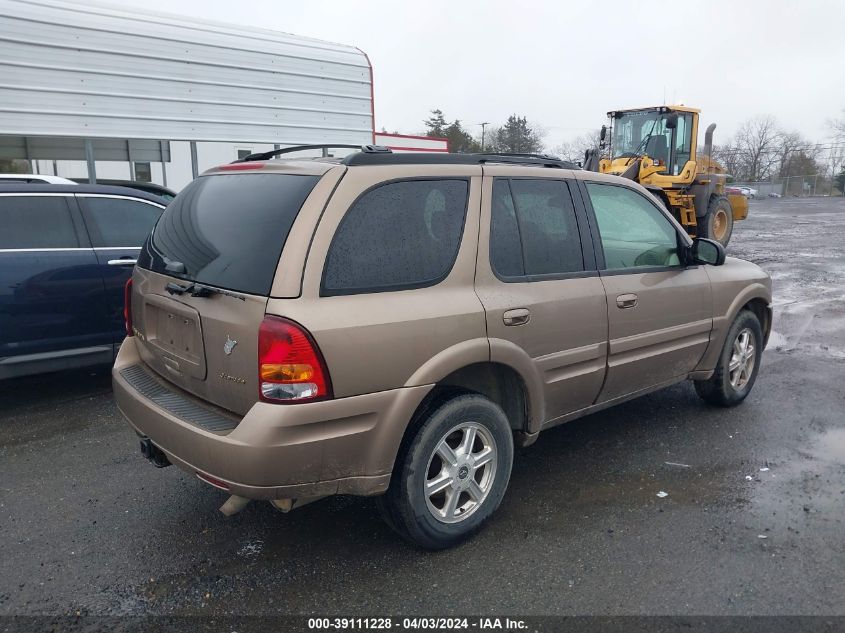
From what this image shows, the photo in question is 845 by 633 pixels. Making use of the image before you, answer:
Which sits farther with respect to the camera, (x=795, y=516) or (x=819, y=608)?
(x=795, y=516)

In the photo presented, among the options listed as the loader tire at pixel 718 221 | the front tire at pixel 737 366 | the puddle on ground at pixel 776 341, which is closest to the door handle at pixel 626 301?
the front tire at pixel 737 366

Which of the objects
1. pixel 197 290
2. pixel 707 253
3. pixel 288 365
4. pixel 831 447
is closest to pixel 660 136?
pixel 707 253

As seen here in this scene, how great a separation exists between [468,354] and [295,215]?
0.99 meters

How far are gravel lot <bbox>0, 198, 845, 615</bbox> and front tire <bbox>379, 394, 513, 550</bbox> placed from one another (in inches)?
6.1

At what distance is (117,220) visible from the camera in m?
5.43

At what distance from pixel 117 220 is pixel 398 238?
3.51 m

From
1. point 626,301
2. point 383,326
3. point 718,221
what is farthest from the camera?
point 718,221

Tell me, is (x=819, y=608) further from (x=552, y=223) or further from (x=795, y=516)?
(x=552, y=223)

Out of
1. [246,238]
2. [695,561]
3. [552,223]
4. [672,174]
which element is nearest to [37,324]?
[246,238]

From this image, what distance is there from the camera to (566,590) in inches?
111

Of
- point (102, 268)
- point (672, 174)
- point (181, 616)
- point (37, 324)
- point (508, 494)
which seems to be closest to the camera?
point (181, 616)

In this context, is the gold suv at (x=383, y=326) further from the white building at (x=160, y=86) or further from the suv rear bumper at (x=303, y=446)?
the white building at (x=160, y=86)

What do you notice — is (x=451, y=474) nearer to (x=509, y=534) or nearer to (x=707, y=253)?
(x=509, y=534)

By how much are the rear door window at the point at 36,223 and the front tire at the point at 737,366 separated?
4985 mm
